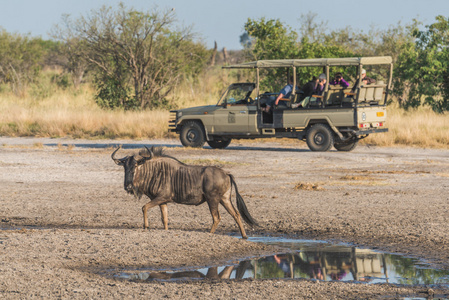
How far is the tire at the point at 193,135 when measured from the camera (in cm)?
2302

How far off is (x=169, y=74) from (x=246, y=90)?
47.9ft

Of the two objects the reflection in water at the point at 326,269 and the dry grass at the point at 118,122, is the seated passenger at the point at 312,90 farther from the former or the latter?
the reflection in water at the point at 326,269

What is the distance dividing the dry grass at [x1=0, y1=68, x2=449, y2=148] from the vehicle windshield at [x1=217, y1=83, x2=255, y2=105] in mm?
4229

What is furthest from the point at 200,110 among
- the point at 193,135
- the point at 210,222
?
the point at 210,222

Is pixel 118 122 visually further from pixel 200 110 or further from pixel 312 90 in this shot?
pixel 312 90

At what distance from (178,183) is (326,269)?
8.12 ft

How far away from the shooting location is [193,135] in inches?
911

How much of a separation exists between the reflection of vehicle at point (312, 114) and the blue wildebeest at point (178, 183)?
11364mm

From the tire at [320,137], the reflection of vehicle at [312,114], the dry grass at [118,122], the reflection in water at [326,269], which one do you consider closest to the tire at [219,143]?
the reflection of vehicle at [312,114]

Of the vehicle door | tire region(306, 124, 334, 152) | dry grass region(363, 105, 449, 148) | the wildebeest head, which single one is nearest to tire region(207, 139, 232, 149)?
the vehicle door

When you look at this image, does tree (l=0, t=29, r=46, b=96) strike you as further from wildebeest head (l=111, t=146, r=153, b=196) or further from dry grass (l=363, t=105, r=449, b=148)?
wildebeest head (l=111, t=146, r=153, b=196)

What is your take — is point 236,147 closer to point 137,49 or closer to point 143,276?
point 137,49

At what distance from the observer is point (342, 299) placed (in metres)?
6.89

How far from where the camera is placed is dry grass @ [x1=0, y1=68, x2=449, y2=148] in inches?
970
